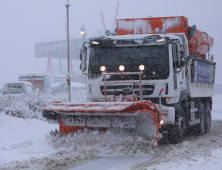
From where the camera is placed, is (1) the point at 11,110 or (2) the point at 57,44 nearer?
(1) the point at 11,110

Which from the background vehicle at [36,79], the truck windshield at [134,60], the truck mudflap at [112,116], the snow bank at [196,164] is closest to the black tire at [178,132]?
the truck windshield at [134,60]

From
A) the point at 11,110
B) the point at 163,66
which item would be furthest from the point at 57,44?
the point at 163,66

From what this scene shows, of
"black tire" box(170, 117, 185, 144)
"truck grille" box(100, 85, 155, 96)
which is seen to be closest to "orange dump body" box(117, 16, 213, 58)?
"truck grille" box(100, 85, 155, 96)

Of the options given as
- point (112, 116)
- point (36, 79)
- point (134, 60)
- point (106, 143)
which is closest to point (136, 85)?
point (134, 60)

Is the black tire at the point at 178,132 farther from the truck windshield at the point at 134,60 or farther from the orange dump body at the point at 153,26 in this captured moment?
the orange dump body at the point at 153,26

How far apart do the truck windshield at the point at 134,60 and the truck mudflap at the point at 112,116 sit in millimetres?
1361

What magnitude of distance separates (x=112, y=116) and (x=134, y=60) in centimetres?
184

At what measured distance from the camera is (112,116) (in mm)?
6922

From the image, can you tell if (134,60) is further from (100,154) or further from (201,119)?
(201,119)

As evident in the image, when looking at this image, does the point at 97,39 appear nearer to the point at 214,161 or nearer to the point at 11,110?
the point at 214,161

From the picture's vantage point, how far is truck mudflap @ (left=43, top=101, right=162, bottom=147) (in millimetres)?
6485

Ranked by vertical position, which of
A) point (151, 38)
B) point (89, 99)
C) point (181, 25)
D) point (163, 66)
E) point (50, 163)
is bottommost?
point (50, 163)

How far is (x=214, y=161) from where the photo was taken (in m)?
5.54

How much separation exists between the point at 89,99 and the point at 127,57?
1.47 metres
